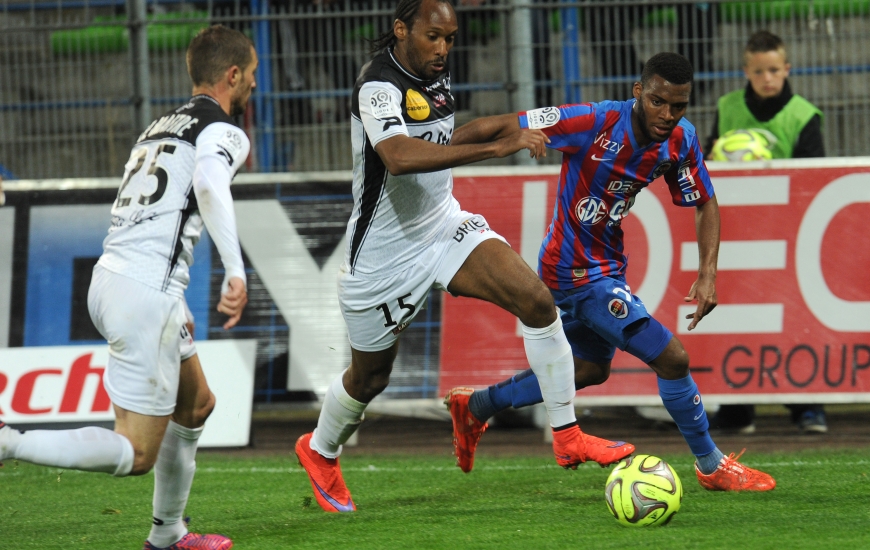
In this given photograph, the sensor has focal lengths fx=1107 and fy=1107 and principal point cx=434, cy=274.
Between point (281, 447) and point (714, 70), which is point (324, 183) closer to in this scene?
point (281, 447)

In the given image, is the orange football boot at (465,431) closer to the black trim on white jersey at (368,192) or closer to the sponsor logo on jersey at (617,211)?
the black trim on white jersey at (368,192)

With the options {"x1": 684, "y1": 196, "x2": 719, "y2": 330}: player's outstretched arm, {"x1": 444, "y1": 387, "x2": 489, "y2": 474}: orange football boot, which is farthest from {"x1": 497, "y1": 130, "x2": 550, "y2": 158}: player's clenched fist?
{"x1": 444, "y1": 387, "x2": 489, "y2": 474}: orange football boot

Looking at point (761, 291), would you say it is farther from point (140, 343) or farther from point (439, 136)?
point (140, 343)

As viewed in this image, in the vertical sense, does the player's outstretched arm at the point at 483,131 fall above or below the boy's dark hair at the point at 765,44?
below

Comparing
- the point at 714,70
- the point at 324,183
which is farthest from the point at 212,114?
the point at 714,70

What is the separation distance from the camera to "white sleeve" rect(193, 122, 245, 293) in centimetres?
374

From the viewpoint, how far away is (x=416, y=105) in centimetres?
478

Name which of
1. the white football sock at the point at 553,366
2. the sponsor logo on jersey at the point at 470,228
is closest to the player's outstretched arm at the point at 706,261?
the white football sock at the point at 553,366

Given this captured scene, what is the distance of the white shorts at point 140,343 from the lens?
386cm

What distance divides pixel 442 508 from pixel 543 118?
184cm

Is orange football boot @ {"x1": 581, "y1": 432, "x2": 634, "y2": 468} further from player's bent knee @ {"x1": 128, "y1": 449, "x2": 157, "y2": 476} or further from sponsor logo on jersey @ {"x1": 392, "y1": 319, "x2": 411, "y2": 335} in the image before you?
player's bent knee @ {"x1": 128, "y1": 449, "x2": 157, "y2": 476}

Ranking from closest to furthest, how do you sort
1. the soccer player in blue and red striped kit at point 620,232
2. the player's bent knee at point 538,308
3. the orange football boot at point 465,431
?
the player's bent knee at point 538,308 < the soccer player in blue and red striped kit at point 620,232 < the orange football boot at point 465,431

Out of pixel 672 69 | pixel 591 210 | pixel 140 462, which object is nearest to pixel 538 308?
pixel 591 210

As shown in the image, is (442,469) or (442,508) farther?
(442,469)
